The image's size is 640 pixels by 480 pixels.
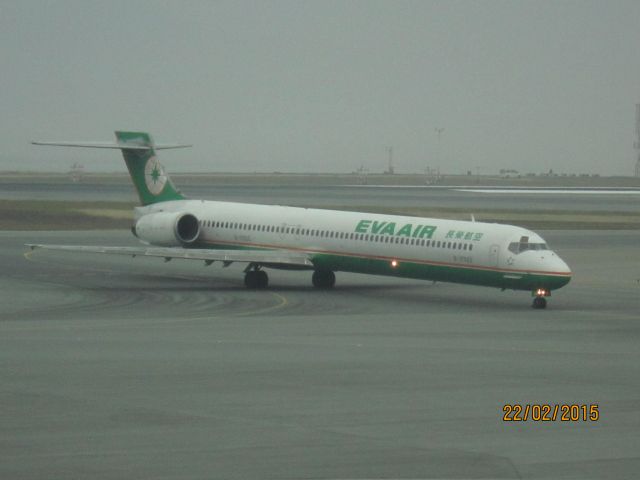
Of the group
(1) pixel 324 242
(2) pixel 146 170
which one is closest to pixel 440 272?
(1) pixel 324 242

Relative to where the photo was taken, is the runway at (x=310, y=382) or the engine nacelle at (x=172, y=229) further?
the engine nacelle at (x=172, y=229)

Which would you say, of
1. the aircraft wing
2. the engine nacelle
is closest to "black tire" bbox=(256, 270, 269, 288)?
the aircraft wing

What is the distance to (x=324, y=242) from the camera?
3891 cm

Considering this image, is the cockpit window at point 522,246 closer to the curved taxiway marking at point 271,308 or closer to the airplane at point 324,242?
the airplane at point 324,242

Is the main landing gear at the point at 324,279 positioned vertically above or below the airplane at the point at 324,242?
below

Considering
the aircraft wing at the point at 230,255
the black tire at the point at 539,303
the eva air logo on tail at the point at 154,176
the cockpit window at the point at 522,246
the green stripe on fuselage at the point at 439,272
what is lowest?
the black tire at the point at 539,303

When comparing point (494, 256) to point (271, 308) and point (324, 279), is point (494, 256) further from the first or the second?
point (324, 279)

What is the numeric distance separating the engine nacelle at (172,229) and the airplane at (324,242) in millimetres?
35

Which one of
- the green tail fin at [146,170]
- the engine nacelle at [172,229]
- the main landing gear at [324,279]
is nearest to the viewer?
the main landing gear at [324,279]

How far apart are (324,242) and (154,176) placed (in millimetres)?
9608

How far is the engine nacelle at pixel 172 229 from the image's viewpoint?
42.4m

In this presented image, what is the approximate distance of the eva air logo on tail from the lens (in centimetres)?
4553
